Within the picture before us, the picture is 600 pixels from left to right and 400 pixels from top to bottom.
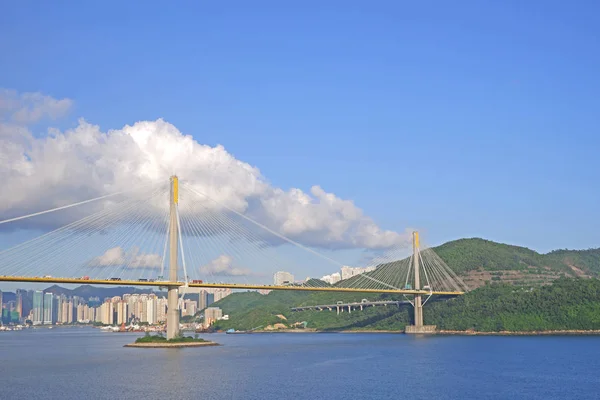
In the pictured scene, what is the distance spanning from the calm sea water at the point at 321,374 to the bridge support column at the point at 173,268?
2.29 metres

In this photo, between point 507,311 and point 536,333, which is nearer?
point 536,333

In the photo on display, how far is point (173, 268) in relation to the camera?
163 ft

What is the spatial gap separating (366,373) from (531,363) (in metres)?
10.0

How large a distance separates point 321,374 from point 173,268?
689 inches

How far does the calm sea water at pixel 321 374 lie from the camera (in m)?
29.0

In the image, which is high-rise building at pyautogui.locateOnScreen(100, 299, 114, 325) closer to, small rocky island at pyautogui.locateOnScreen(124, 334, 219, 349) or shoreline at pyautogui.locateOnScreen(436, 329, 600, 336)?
shoreline at pyautogui.locateOnScreen(436, 329, 600, 336)

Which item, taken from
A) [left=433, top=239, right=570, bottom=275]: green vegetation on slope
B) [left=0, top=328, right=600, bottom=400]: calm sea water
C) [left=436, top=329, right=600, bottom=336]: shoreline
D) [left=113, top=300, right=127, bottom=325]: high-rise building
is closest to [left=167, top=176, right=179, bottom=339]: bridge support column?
[left=0, top=328, right=600, bottom=400]: calm sea water

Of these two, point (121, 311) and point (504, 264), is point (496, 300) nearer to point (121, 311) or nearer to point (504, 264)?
point (504, 264)

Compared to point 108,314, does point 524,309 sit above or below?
above

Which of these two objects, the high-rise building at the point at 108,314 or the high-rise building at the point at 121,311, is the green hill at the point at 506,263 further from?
the high-rise building at the point at 108,314

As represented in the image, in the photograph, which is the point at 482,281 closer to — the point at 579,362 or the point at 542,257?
the point at 542,257

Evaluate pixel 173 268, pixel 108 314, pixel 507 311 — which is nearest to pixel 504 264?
pixel 507 311

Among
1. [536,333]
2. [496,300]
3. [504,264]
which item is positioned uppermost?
[504,264]

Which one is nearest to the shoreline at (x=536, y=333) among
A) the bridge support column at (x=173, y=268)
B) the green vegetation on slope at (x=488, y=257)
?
the green vegetation on slope at (x=488, y=257)
